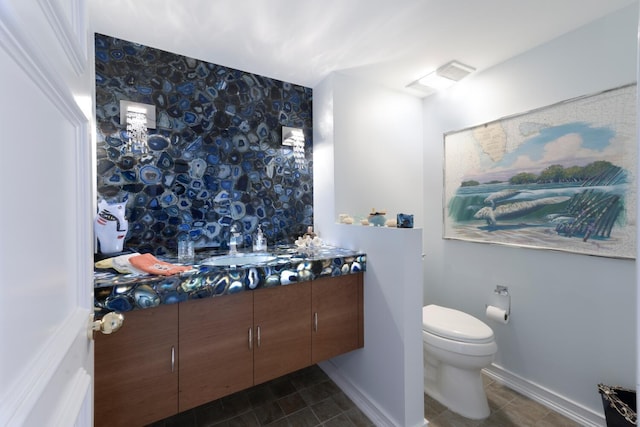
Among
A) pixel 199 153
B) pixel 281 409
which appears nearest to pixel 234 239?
pixel 199 153

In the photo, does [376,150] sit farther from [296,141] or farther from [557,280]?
[557,280]

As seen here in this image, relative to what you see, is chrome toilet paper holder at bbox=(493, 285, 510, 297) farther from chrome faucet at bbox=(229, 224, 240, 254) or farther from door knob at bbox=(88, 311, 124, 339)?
door knob at bbox=(88, 311, 124, 339)

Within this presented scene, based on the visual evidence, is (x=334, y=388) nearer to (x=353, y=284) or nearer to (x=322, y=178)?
(x=353, y=284)

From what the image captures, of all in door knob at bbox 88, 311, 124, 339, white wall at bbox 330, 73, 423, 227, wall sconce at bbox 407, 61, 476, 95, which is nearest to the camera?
door knob at bbox 88, 311, 124, 339

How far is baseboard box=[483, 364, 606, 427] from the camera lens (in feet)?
5.04

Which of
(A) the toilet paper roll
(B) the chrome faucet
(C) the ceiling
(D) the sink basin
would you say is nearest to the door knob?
(D) the sink basin

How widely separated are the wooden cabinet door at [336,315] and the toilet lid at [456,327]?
1.56 ft

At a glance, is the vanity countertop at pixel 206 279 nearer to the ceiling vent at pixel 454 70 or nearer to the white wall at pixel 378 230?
the white wall at pixel 378 230

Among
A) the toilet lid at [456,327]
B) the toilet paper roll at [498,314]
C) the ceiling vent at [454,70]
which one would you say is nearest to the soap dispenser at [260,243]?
the toilet lid at [456,327]

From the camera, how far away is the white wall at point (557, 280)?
1.46m

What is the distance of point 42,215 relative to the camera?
0.42 metres

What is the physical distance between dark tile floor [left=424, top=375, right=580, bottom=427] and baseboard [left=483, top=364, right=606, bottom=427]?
1.2 inches

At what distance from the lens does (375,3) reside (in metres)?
1.41

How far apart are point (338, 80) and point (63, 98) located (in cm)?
189
